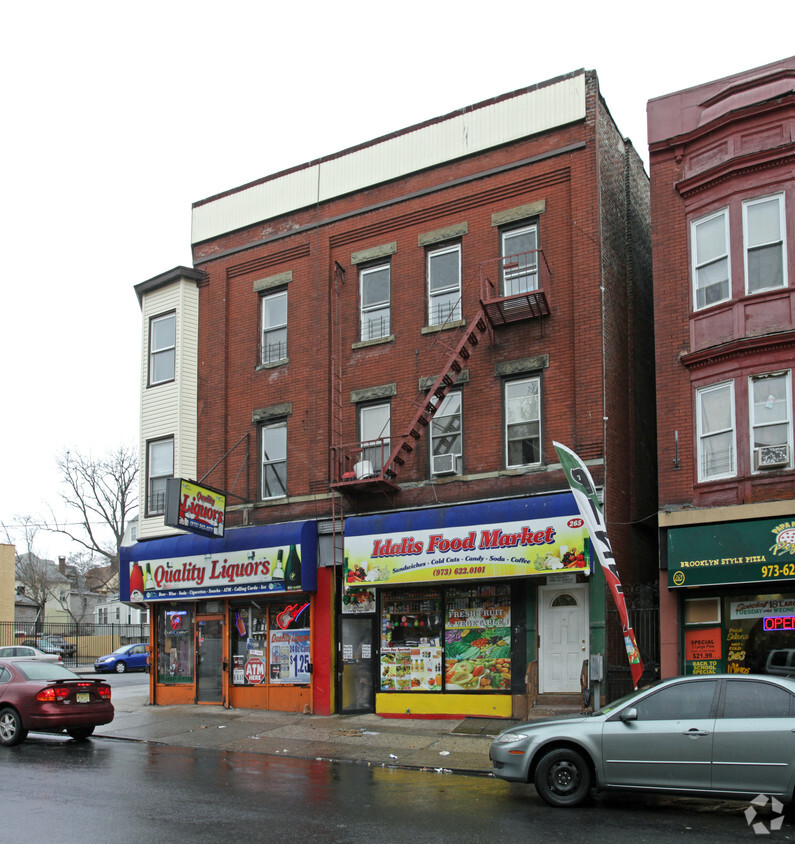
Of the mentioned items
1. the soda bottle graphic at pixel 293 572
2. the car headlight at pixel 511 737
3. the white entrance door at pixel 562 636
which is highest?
the soda bottle graphic at pixel 293 572

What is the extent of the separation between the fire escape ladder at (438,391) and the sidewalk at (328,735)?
4.94 m

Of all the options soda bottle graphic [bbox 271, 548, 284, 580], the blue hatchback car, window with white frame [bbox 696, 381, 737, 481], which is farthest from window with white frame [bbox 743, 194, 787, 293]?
the blue hatchback car

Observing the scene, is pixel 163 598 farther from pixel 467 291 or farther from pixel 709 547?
pixel 709 547

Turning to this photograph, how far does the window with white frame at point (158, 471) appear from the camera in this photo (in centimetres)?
2356

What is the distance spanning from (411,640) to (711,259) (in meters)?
9.29

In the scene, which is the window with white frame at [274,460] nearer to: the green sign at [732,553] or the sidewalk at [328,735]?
the sidewalk at [328,735]

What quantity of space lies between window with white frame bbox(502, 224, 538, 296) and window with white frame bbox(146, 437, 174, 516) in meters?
9.91

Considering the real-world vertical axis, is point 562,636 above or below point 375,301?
below

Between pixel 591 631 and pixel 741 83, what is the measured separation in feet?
32.9

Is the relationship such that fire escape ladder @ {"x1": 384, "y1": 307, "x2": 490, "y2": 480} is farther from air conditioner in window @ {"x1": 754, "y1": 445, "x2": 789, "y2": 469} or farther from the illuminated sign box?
air conditioner in window @ {"x1": 754, "y1": 445, "x2": 789, "y2": 469}

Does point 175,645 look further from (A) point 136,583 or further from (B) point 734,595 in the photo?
(B) point 734,595

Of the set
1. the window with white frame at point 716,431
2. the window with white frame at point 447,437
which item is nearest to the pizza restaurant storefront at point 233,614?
the window with white frame at point 447,437

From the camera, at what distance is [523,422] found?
1816 cm

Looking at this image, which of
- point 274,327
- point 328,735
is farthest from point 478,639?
point 274,327
